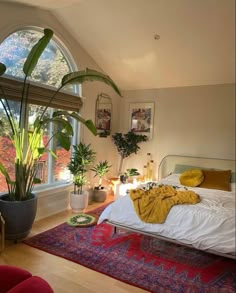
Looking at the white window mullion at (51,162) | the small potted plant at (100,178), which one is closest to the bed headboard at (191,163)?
the small potted plant at (100,178)

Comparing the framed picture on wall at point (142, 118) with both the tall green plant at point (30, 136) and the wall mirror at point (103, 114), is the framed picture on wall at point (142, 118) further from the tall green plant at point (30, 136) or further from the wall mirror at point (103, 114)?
the tall green plant at point (30, 136)

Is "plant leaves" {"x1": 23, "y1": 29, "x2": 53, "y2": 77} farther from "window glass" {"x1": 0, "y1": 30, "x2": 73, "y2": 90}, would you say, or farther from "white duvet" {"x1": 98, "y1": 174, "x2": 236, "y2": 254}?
"white duvet" {"x1": 98, "y1": 174, "x2": 236, "y2": 254}

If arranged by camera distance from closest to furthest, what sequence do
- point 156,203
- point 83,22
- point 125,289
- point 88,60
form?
point 125,289 < point 156,203 < point 83,22 < point 88,60

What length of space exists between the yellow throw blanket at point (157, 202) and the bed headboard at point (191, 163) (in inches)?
66.6

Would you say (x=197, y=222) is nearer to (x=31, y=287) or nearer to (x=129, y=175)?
(x=31, y=287)

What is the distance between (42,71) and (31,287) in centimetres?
324

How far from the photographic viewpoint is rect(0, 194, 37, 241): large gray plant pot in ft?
9.52

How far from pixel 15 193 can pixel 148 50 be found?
311 cm

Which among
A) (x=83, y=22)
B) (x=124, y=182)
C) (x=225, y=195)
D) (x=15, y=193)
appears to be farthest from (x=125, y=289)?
(x=83, y=22)

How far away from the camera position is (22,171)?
301cm

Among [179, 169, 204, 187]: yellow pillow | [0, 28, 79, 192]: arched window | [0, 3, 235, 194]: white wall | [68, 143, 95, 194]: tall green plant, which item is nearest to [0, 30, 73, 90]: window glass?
[0, 28, 79, 192]: arched window

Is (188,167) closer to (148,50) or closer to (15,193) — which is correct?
(148,50)

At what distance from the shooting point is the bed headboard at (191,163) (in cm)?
447

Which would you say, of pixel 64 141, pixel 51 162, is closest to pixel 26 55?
pixel 64 141
